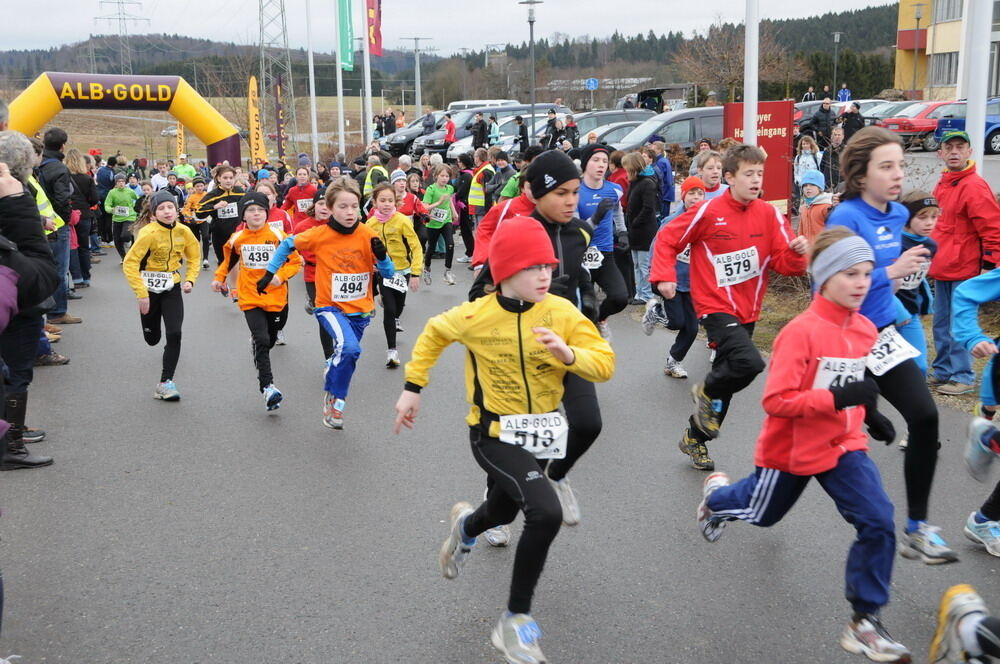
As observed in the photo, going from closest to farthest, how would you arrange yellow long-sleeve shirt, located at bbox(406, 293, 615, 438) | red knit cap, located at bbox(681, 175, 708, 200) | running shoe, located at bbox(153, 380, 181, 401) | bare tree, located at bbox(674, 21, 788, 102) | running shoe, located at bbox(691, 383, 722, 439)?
yellow long-sleeve shirt, located at bbox(406, 293, 615, 438) → running shoe, located at bbox(691, 383, 722, 439) → running shoe, located at bbox(153, 380, 181, 401) → red knit cap, located at bbox(681, 175, 708, 200) → bare tree, located at bbox(674, 21, 788, 102)

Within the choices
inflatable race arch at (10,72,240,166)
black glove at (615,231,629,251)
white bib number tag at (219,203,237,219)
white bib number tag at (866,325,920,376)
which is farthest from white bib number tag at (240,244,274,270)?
inflatable race arch at (10,72,240,166)

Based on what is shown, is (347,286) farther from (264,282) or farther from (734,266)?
(734,266)

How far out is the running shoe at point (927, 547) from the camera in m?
4.54

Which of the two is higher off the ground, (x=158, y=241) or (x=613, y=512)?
(x=158, y=241)

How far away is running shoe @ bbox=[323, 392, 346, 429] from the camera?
7332 millimetres

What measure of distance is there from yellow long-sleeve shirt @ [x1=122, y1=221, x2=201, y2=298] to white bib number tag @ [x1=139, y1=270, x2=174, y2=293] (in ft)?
0.11

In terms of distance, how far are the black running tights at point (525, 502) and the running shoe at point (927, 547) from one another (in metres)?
1.92

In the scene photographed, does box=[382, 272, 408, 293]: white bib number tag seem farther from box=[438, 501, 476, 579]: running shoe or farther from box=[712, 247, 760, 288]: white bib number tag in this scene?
box=[438, 501, 476, 579]: running shoe

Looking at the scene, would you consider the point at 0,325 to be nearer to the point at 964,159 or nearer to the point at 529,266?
the point at 529,266

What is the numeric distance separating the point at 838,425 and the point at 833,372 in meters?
0.22

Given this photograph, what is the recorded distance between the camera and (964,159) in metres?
7.27

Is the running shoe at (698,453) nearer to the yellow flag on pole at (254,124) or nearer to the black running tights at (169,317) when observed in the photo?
the black running tights at (169,317)

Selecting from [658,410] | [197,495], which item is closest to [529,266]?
[197,495]

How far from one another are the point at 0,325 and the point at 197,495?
2.28m
